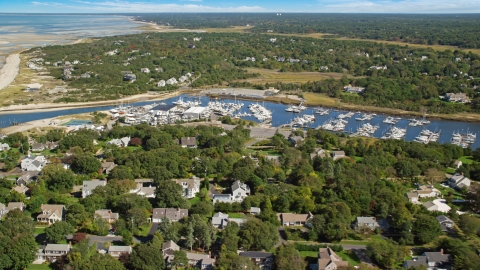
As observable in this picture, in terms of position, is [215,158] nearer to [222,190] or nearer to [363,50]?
[222,190]

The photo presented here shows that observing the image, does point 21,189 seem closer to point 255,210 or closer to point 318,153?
point 255,210

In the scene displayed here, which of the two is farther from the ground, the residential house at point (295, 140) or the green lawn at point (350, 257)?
the residential house at point (295, 140)

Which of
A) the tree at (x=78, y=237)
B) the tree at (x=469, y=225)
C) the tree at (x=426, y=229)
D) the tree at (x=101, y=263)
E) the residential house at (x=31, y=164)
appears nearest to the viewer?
the tree at (x=101, y=263)

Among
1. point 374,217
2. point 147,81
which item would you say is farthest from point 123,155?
point 147,81

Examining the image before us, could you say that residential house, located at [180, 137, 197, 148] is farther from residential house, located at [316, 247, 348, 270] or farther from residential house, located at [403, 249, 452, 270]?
residential house, located at [403, 249, 452, 270]

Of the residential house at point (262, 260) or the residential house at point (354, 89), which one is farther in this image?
the residential house at point (354, 89)

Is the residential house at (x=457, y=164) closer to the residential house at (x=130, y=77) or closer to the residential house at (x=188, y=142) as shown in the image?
the residential house at (x=188, y=142)

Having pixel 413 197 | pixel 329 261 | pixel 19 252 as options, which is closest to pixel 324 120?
pixel 413 197

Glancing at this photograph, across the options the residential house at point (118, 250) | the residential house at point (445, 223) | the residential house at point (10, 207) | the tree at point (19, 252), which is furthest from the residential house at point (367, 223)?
the residential house at point (10, 207)
